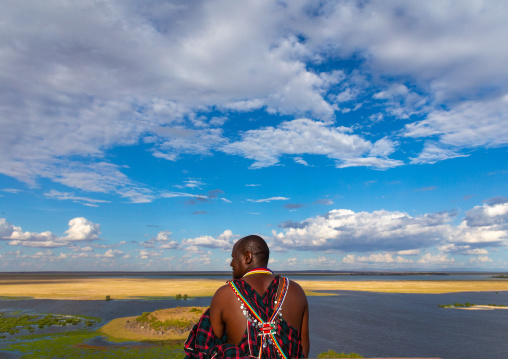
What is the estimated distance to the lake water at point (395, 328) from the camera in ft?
83.7

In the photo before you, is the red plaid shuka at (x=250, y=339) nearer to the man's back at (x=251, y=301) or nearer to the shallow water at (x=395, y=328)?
the man's back at (x=251, y=301)

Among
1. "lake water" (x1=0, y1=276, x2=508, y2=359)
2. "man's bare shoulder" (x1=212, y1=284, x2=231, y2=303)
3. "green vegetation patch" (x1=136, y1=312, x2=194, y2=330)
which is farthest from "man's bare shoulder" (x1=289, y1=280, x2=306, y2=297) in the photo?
"green vegetation patch" (x1=136, y1=312, x2=194, y2=330)

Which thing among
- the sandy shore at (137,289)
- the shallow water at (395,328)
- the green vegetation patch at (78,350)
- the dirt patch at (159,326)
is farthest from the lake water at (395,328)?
the sandy shore at (137,289)

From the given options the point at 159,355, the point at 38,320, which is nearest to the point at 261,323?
the point at 159,355

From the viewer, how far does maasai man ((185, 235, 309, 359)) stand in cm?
349

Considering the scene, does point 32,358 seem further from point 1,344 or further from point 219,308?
point 219,308

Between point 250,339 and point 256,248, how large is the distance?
84 centimetres

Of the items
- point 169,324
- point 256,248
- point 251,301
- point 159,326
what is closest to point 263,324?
point 251,301

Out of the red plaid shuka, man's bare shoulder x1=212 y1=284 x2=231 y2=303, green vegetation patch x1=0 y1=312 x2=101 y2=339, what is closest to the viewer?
the red plaid shuka

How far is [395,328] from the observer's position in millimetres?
34062

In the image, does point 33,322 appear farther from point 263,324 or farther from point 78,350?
point 263,324

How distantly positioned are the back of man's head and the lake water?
70.2ft

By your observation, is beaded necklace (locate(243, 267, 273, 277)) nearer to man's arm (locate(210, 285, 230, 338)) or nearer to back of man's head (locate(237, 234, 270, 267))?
back of man's head (locate(237, 234, 270, 267))

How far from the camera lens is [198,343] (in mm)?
3602
